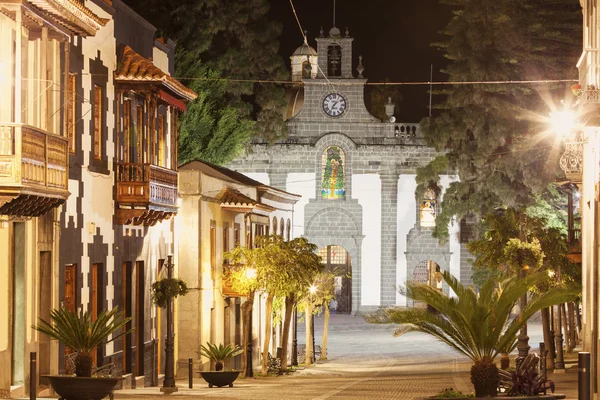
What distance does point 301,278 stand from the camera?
132ft

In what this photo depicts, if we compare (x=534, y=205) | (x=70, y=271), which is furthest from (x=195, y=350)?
(x=534, y=205)

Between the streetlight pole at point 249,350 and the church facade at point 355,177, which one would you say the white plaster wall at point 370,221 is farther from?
the streetlight pole at point 249,350

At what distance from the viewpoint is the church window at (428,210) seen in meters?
74.0

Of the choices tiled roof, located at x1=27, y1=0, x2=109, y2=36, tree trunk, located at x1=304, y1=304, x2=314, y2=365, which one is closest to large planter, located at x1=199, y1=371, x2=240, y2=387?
tiled roof, located at x1=27, y1=0, x2=109, y2=36

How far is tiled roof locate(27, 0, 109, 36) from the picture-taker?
19.0 meters

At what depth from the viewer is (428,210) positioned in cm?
7419

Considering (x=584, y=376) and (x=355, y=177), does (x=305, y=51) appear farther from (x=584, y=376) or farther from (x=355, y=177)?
(x=584, y=376)

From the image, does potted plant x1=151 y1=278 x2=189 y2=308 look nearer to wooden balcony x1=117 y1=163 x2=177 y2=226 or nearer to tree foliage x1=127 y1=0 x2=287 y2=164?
wooden balcony x1=117 y1=163 x2=177 y2=226

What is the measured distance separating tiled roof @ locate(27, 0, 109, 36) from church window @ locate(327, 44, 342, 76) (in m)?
52.1

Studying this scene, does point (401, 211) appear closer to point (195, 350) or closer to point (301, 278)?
point (301, 278)

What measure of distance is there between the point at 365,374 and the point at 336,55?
3489 centimetres

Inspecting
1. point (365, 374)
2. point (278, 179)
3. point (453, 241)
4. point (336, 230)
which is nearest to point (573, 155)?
point (365, 374)

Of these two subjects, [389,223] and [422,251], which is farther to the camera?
[389,223]

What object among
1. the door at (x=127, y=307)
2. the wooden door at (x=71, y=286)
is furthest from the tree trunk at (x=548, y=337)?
the wooden door at (x=71, y=286)
